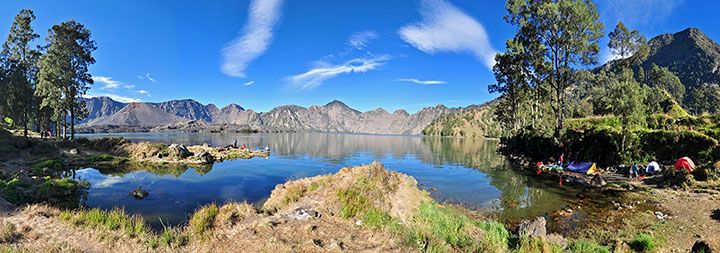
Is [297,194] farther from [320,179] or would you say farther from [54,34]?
[54,34]

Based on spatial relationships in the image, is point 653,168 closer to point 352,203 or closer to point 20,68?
point 352,203

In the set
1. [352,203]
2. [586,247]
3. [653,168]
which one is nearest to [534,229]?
[586,247]

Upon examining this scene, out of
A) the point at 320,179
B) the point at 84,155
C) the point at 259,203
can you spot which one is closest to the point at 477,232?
the point at 320,179

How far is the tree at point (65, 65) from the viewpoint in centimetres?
4456

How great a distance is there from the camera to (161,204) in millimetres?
19438

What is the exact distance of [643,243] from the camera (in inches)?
460

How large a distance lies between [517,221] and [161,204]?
2090 centimetres

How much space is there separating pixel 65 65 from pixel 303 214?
178ft

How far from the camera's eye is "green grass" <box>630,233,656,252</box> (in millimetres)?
11398

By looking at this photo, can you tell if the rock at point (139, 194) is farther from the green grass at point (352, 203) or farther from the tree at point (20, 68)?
the tree at point (20, 68)

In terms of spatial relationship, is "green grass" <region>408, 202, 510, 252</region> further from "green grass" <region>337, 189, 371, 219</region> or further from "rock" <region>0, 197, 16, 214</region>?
"rock" <region>0, 197, 16, 214</region>

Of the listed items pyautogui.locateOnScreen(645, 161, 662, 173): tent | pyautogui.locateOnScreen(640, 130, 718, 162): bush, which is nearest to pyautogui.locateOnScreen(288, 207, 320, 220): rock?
pyautogui.locateOnScreen(645, 161, 662, 173): tent

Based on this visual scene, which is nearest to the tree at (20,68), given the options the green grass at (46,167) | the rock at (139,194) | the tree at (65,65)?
the tree at (65,65)

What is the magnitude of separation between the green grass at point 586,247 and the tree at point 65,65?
61.9 meters
